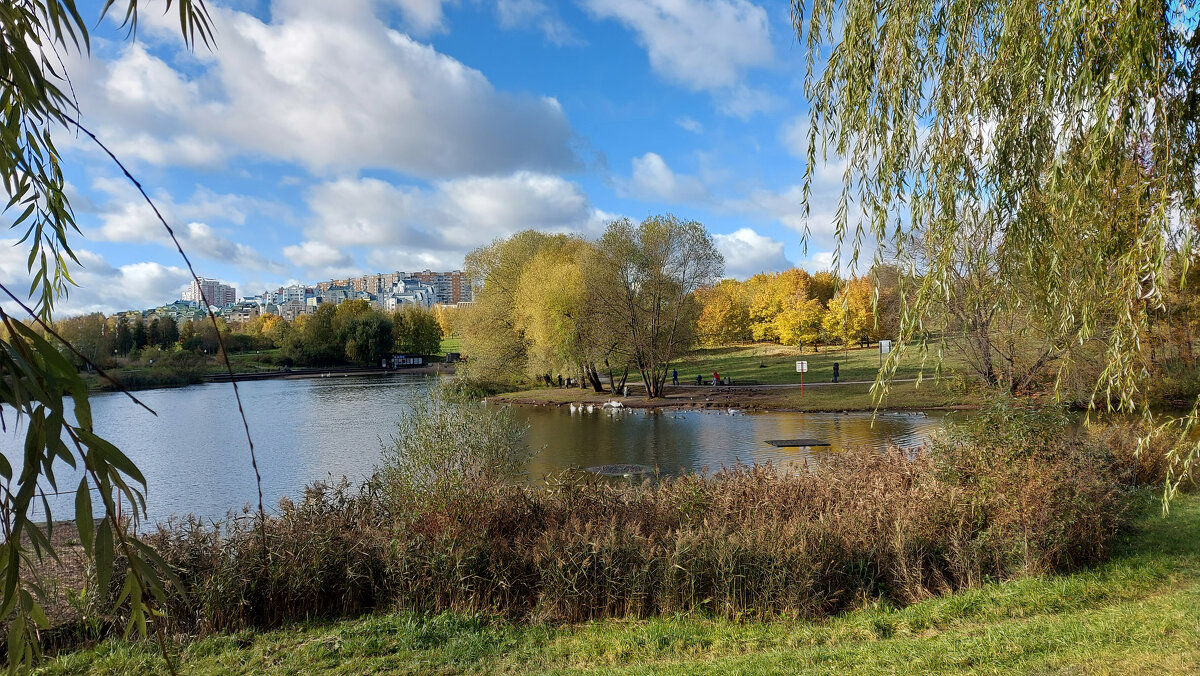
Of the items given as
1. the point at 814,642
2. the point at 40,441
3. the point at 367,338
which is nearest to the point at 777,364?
the point at 367,338

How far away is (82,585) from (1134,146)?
33.3ft

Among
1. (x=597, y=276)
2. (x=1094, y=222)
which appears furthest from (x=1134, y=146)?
(x=597, y=276)

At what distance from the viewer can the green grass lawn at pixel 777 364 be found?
43344 mm

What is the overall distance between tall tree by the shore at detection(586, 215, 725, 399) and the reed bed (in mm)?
27317

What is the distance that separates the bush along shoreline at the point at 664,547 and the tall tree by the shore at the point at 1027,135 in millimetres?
4099

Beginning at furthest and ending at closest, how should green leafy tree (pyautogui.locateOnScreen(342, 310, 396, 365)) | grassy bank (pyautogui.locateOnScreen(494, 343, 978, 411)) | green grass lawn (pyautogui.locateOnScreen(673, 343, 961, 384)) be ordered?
green leafy tree (pyautogui.locateOnScreen(342, 310, 396, 365)), green grass lawn (pyautogui.locateOnScreen(673, 343, 961, 384)), grassy bank (pyautogui.locateOnScreen(494, 343, 978, 411))

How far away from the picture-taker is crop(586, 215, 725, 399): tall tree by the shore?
117 feet

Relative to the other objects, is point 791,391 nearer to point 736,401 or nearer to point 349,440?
point 736,401

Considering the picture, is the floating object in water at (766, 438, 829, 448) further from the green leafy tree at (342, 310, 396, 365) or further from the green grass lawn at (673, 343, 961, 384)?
the green leafy tree at (342, 310, 396, 365)

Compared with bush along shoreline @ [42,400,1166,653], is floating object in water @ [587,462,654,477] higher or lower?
lower

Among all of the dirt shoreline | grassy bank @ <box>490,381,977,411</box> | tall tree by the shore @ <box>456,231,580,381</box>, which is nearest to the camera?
the dirt shoreline

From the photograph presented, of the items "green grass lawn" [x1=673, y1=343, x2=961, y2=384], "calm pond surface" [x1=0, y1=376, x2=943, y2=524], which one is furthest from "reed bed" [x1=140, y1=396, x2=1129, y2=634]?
"green grass lawn" [x1=673, y1=343, x2=961, y2=384]

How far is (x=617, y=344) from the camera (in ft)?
120

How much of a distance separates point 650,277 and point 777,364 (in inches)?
862
